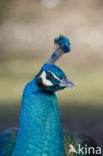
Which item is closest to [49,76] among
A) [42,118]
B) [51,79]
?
[51,79]

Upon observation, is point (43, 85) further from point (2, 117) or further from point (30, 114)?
point (2, 117)

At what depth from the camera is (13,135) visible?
6.81ft

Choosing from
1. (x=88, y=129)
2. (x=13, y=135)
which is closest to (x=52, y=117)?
(x=13, y=135)

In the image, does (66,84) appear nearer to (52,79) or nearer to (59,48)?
(52,79)

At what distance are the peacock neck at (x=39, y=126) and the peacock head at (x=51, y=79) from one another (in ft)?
0.14

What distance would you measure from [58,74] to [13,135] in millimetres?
730

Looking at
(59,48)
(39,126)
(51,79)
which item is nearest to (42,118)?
(39,126)

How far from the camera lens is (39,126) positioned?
1.54m

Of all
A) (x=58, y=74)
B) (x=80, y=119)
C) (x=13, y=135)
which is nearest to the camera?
(x=58, y=74)

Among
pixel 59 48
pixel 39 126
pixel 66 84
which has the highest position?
pixel 59 48

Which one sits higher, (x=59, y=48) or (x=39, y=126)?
(x=59, y=48)

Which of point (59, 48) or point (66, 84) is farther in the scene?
point (59, 48)

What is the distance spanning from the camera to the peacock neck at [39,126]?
154cm

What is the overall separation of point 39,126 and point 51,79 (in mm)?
221
